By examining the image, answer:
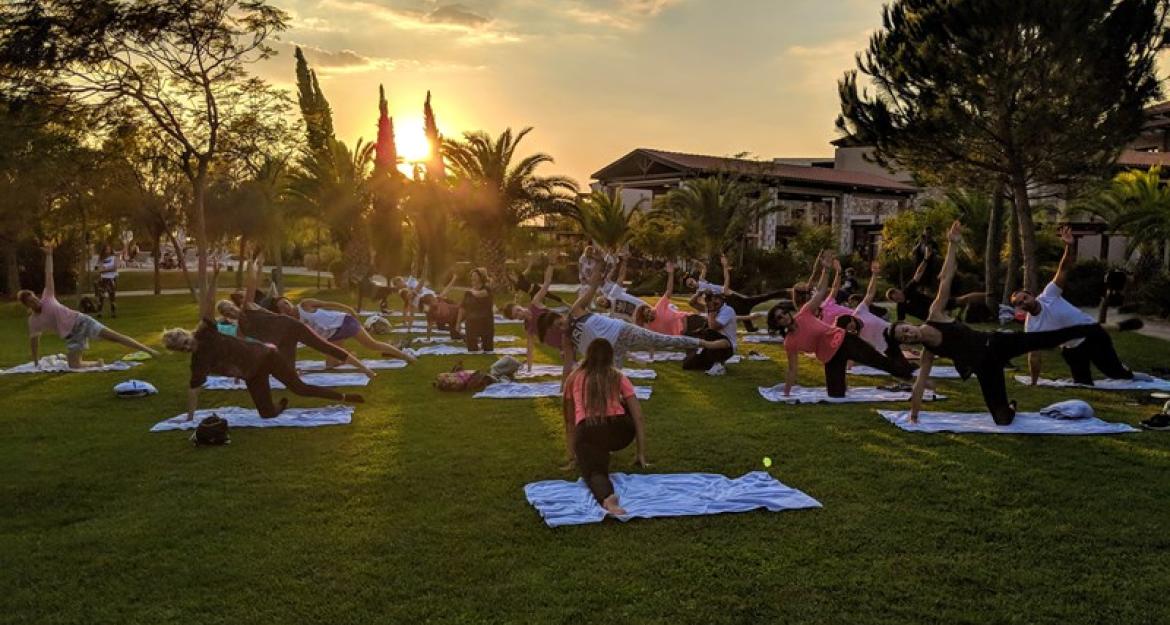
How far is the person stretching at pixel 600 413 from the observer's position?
6887mm

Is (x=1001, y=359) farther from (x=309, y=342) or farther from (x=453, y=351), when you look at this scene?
(x=453, y=351)

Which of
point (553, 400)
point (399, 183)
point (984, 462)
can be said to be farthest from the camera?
point (399, 183)

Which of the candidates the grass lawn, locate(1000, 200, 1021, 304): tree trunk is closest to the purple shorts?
the grass lawn

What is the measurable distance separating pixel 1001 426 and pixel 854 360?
7.33ft

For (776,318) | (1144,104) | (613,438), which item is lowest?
(613,438)

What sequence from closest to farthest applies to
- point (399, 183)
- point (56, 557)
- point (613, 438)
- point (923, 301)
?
point (56, 557)
point (613, 438)
point (923, 301)
point (399, 183)

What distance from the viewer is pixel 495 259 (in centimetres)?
3406

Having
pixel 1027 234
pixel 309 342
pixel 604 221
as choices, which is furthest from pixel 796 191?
pixel 309 342

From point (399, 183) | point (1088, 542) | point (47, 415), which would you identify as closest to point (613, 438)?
point (1088, 542)

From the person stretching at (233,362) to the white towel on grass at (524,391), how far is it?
7.69 ft

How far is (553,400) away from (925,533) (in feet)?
19.2

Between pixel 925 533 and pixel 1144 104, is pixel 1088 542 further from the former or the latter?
pixel 1144 104

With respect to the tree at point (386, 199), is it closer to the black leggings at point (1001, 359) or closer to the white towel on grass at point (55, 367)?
the white towel on grass at point (55, 367)

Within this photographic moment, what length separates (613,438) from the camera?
7.04m
